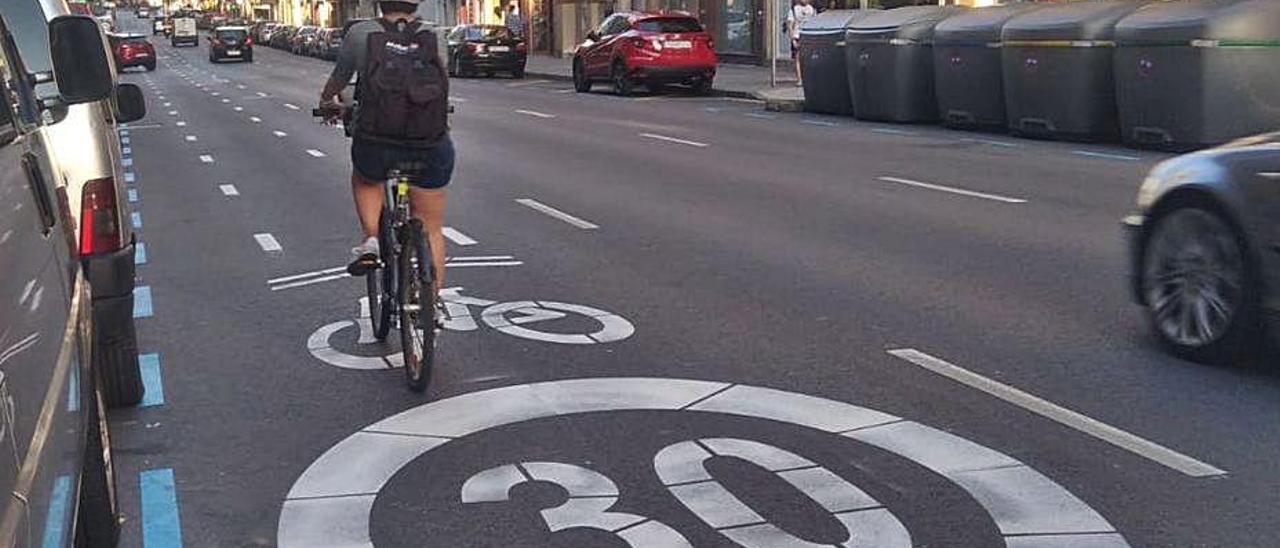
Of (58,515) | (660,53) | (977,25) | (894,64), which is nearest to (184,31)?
(660,53)

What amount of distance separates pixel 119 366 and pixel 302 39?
79.7 metres

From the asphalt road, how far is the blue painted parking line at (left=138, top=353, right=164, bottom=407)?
0.06m

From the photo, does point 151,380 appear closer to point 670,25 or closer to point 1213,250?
point 1213,250

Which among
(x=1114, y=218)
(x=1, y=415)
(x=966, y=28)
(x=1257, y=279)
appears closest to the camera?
(x=1, y=415)

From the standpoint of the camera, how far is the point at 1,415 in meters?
2.38

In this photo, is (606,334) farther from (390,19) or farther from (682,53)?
(682,53)

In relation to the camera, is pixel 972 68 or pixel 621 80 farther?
pixel 621 80

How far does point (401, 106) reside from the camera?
6.35 m

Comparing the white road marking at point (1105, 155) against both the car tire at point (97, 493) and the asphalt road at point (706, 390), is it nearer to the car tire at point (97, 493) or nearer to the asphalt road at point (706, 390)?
the asphalt road at point (706, 390)

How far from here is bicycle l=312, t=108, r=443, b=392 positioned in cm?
625

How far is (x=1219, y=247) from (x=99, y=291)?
14.5 feet

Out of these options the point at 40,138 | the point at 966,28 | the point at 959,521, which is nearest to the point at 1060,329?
the point at 959,521

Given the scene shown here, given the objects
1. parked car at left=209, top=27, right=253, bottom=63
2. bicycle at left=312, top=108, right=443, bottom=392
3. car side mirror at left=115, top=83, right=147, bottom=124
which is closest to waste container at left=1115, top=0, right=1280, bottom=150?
bicycle at left=312, top=108, right=443, bottom=392

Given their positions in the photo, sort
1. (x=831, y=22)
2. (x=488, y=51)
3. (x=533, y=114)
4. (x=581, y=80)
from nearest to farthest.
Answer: (x=831, y=22) → (x=533, y=114) → (x=581, y=80) → (x=488, y=51)
